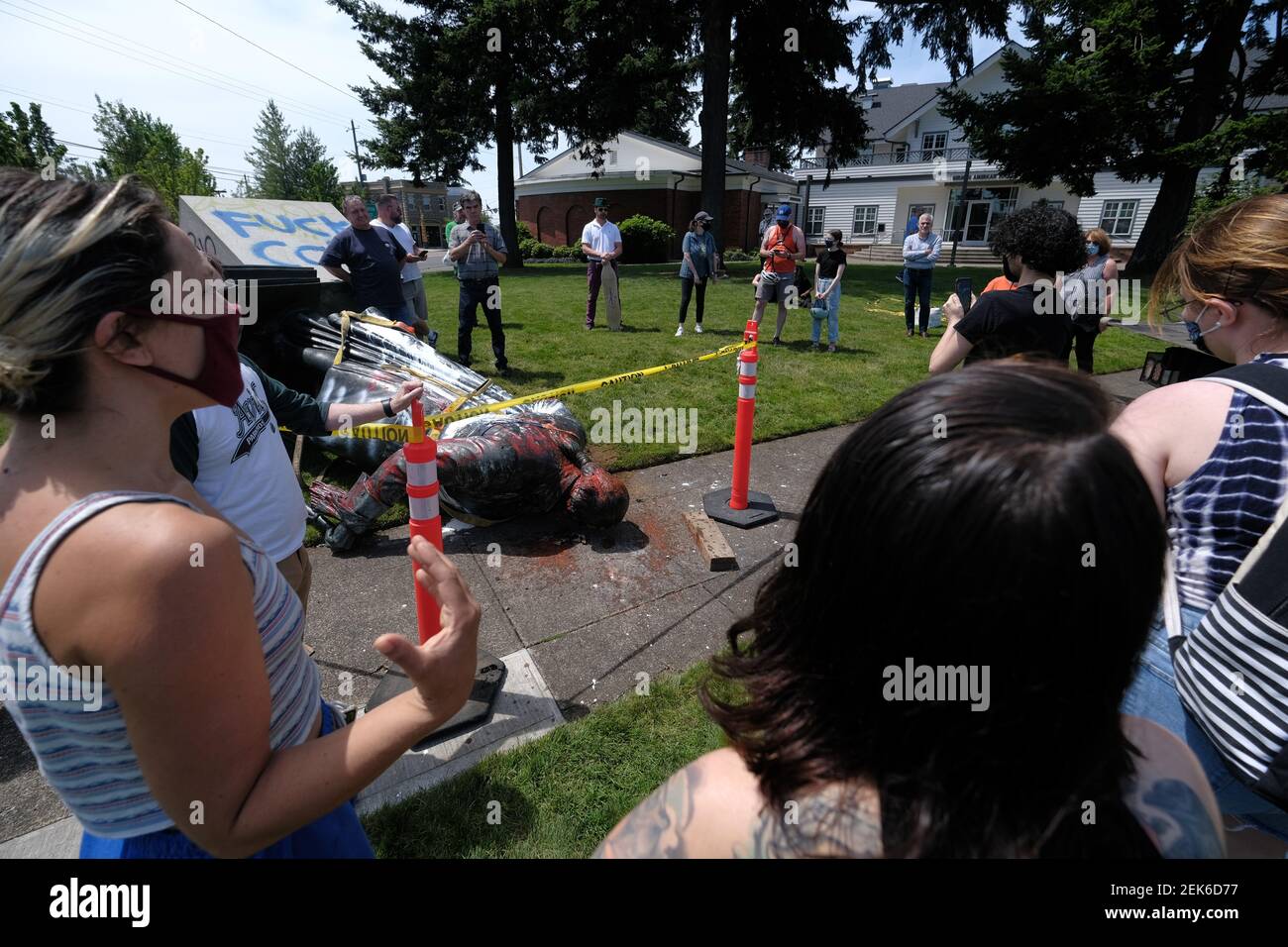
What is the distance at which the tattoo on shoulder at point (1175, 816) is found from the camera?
87 centimetres

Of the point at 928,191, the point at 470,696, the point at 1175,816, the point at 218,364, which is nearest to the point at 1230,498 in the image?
the point at 1175,816

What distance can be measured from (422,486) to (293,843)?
139 cm

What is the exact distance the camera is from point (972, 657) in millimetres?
784

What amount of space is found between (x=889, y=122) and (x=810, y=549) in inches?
2056

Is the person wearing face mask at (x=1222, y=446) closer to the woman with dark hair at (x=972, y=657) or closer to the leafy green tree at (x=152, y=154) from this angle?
the woman with dark hair at (x=972, y=657)

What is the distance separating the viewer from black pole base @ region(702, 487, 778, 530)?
4730 mm

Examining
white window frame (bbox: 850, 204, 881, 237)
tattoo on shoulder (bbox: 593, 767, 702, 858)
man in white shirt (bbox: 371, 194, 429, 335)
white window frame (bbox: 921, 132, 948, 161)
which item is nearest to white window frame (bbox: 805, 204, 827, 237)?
white window frame (bbox: 850, 204, 881, 237)

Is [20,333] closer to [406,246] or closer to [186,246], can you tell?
[186,246]

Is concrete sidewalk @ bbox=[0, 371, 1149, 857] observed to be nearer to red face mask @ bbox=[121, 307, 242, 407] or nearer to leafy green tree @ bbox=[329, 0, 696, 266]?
red face mask @ bbox=[121, 307, 242, 407]

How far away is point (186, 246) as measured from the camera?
127cm

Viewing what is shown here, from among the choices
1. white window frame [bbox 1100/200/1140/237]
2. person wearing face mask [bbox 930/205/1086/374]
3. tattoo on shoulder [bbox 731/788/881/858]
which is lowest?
tattoo on shoulder [bbox 731/788/881/858]

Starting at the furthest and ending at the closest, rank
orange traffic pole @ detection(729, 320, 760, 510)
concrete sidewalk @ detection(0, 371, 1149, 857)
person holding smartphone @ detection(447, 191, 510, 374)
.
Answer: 1. person holding smartphone @ detection(447, 191, 510, 374)
2. orange traffic pole @ detection(729, 320, 760, 510)
3. concrete sidewalk @ detection(0, 371, 1149, 857)

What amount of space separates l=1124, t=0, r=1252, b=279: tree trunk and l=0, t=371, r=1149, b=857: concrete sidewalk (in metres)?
21.2
